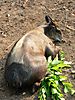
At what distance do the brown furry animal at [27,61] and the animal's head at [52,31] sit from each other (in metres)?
0.63

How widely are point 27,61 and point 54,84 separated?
24.4 inches

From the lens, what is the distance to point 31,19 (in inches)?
319

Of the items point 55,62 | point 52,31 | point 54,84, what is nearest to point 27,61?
point 54,84

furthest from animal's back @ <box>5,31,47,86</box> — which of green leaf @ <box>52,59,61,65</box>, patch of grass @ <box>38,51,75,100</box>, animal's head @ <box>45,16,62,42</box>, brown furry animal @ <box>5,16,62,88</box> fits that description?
animal's head @ <box>45,16,62,42</box>

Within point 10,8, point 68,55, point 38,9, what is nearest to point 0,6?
point 10,8

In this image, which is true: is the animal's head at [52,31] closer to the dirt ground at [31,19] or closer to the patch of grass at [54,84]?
the dirt ground at [31,19]

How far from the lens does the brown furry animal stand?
5.98 metres

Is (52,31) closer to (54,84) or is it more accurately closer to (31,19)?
(31,19)

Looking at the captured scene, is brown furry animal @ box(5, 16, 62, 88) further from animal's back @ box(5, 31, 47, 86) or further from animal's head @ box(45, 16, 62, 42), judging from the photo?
animal's head @ box(45, 16, 62, 42)

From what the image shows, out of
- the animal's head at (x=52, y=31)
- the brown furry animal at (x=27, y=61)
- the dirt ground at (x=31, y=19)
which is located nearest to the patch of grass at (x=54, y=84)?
the brown furry animal at (x=27, y=61)

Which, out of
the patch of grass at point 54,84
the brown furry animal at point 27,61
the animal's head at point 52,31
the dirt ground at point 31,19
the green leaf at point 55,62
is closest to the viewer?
the brown furry animal at point 27,61

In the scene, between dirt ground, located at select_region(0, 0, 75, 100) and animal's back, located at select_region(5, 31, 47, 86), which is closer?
animal's back, located at select_region(5, 31, 47, 86)

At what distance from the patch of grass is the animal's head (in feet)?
2.99

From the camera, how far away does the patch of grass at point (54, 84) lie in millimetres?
6082
